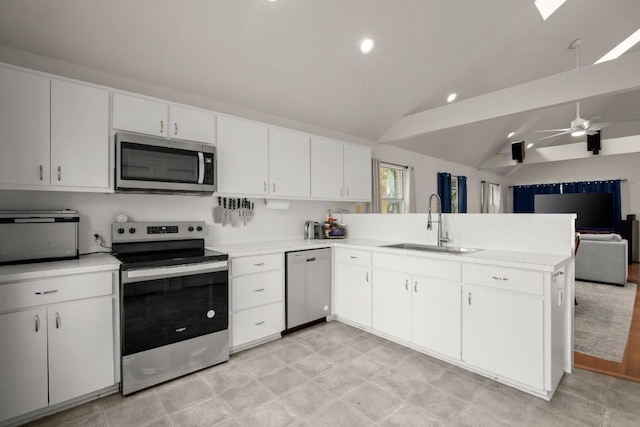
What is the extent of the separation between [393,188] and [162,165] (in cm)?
439

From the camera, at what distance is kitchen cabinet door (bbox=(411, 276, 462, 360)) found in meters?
2.48

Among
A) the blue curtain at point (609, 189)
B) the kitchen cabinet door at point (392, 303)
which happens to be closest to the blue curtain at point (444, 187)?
the kitchen cabinet door at point (392, 303)

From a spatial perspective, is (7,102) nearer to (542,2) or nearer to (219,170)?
(219,170)

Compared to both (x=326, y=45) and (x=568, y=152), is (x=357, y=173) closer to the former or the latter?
(x=326, y=45)

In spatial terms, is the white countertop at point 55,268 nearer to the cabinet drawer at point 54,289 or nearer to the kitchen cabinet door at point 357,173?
the cabinet drawer at point 54,289

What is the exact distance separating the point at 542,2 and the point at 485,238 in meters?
2.70

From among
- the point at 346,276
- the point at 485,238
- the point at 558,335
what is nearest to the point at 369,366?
the point at 346,276

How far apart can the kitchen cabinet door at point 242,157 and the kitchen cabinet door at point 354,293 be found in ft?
4.10

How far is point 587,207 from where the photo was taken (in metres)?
8.84

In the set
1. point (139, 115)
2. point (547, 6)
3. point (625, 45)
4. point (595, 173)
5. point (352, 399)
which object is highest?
point (625, 45)

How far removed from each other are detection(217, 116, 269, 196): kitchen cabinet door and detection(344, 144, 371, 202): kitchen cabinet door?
125 centimetres

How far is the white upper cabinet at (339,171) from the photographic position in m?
3.76

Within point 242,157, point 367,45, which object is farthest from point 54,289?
point 367,45

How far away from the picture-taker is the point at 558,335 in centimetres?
220
